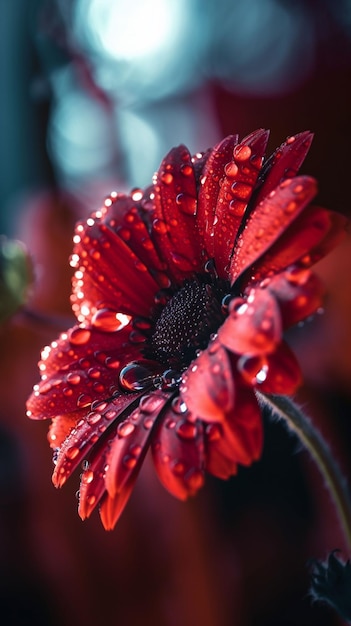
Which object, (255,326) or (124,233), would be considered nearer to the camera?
(255,326)

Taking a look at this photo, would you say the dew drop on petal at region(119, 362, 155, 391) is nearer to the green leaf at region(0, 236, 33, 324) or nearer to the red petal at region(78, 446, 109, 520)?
the red petal at region(78, 446, 109, 520)

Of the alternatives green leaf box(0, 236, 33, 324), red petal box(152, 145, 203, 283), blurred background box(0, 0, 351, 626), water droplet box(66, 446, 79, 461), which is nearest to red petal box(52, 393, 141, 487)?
water droplet box(66, 446, 79, 461)

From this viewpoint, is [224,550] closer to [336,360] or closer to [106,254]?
[336,360]

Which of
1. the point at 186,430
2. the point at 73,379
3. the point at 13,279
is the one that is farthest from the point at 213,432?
the point at 13,279

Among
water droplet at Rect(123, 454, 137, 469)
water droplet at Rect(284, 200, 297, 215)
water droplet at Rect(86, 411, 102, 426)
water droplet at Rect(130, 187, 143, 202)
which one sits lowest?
water droplet at Rect(123, 454, 137, 469)

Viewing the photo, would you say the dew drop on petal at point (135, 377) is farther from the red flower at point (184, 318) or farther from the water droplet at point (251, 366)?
the water droplet at point (251, 366)

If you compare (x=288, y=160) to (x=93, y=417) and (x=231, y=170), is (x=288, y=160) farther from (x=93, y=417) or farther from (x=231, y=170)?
(x=93, y=417)
